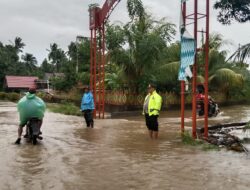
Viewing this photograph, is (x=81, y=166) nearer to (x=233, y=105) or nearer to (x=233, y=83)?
(x=233, y=83)

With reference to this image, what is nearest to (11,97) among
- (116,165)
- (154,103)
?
(154,103)

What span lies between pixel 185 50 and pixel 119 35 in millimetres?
13569

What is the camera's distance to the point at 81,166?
8.31 meters

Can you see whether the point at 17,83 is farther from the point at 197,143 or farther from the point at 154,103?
the point at 197,143

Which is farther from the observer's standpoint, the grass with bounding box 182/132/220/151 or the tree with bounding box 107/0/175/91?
the tree with bounding box 107/0/175/91

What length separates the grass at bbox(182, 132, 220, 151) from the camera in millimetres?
10656

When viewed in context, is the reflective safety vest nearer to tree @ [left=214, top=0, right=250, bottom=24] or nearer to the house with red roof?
tree @ [left=214, top=0, right=250, bottom=24]

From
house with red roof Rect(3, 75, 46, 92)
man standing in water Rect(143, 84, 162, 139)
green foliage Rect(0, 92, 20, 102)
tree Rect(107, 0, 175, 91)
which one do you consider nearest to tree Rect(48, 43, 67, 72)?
house with red roof Rect(3, 75, 46, 92)

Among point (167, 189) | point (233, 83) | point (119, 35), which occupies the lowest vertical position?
point (167, 189)

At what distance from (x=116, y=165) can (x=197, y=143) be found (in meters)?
3.43

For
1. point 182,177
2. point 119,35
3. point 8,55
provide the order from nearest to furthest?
point 182,177 < point 119,35 < point 8,55

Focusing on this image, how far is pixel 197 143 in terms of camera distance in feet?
37.0

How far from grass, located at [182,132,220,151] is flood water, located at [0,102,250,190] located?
192 mm

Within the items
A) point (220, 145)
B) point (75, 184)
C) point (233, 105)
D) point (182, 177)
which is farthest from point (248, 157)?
point (233, 105)
